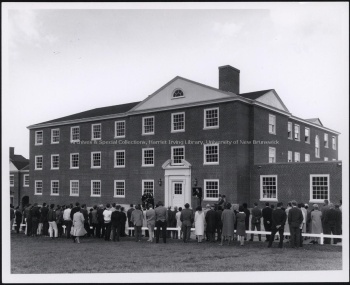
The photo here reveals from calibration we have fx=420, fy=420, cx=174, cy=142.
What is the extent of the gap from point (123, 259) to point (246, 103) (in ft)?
Result: 59.2

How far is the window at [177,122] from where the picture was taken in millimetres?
31027

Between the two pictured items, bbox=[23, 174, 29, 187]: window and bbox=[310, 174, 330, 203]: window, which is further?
bbox=[23, 174, 29, 187]: window

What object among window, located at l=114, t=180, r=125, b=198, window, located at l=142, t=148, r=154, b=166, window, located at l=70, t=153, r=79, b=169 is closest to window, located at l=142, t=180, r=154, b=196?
window, located at l=142, t=148, r=154, b=166

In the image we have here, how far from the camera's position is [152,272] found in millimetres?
12570

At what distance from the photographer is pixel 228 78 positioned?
30.5 meters

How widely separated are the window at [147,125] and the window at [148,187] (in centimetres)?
382

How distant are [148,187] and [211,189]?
5833 mm

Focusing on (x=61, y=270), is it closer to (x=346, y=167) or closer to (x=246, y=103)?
(x=346, y=167)

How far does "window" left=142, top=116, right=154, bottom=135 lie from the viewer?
107ft

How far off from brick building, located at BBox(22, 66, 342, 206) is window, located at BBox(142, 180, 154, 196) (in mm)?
79

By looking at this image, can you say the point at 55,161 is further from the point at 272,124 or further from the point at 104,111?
the point at 272,124

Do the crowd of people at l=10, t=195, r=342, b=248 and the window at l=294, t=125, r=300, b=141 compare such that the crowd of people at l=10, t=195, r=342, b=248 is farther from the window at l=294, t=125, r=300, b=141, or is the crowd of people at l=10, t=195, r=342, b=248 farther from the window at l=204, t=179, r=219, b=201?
the window at l=294, t=125, r=300, b=141

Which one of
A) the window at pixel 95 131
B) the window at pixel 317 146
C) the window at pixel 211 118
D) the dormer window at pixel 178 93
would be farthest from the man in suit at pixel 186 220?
the window at pixel 317 146

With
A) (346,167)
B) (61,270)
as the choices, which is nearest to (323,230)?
(346,167)
